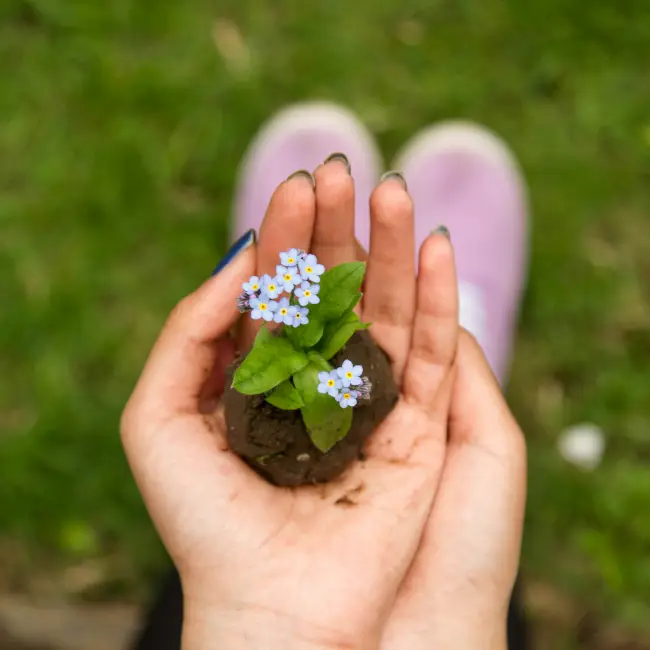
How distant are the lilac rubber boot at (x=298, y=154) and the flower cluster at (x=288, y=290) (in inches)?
53.0

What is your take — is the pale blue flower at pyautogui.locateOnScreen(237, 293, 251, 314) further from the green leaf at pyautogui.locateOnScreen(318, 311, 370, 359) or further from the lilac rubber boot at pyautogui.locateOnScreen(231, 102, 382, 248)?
the lilac rubber boot at pyautogui.locateOnScreen(231, 102, 382, 248)

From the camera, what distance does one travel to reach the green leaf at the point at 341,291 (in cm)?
159

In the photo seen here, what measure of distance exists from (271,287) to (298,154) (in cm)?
152

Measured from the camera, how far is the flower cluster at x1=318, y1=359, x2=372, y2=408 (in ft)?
4.95

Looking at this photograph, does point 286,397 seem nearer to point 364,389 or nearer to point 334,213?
point 364,389


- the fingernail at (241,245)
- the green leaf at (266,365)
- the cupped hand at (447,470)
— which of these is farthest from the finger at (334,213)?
the green leaf at (266,365)

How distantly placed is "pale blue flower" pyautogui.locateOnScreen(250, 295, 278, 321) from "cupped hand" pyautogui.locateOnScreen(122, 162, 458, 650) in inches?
10.7

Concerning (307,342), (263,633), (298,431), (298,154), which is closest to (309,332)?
(307,342)

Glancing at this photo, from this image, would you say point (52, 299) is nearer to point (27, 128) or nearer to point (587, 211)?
point (27, 128)

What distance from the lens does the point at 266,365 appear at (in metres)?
1.55

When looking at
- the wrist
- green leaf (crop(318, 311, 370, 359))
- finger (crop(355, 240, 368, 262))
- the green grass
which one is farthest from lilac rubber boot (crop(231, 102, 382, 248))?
the wrist

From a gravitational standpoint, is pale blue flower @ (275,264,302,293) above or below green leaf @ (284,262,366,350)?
above

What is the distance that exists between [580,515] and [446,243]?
55.6 inches

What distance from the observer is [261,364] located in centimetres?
155
